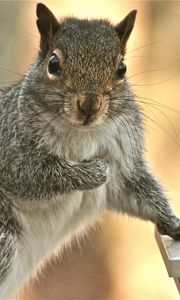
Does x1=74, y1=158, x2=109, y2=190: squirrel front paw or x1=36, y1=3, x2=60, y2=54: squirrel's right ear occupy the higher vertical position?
x1=36, y1=3, x2=60, y2=54: squirrel's right ear

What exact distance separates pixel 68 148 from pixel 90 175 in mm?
65

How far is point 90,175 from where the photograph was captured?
1296 millimetres

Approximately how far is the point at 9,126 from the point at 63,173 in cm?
15

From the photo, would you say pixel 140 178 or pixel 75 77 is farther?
pixel 140 178

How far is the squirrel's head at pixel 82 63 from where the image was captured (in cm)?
115

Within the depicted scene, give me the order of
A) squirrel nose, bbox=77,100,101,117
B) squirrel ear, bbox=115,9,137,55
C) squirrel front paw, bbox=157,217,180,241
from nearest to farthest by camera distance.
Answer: squirrel nose, bbox=77,100,101,117
squirrel ear, bbox=115,9,137,55
squirrel front paw, bbox=157,217,180,241

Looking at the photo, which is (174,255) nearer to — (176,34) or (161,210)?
(161,210)

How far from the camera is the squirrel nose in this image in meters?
1.13

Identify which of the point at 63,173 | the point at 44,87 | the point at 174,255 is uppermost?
the point at 44,87

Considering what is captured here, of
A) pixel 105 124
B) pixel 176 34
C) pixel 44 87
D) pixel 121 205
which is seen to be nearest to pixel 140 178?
pixel 121 205

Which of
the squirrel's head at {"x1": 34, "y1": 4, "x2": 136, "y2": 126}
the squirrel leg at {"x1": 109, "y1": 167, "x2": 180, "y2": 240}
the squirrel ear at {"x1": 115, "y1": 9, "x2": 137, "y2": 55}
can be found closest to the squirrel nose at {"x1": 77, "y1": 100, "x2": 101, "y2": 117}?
the squirrel's head at {"x1": 34, "y1": 4, "x2": 136, "y2": 126}

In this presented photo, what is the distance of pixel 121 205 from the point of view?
146 cm

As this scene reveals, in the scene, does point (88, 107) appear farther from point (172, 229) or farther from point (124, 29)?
point (172, 229)

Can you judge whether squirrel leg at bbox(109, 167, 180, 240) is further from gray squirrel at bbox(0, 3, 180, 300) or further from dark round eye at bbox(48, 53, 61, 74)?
dark round eye at bbox(48, 53, 61, 74)
